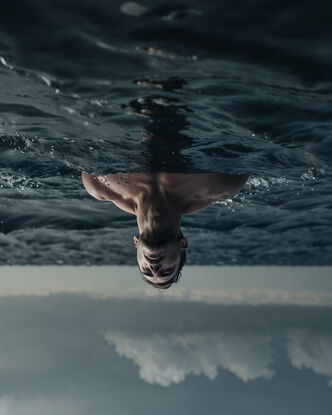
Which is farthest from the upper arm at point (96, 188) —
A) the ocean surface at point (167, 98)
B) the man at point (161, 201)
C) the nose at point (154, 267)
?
the nose at point (154, 267)

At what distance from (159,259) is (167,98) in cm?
247

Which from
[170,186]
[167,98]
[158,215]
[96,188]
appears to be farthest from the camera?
[96,188]

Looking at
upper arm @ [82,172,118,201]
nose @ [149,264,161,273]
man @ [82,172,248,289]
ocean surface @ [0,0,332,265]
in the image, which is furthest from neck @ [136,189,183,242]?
upper arm @ [82,172,118,201]

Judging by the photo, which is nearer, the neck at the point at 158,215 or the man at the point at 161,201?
the man at the point at 161,201

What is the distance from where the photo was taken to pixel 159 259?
737 centimetres

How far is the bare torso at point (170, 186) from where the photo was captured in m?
9.08

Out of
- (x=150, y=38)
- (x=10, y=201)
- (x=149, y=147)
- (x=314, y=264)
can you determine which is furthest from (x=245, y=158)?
(x=314, y=264)

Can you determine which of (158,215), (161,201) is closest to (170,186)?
(161,201)

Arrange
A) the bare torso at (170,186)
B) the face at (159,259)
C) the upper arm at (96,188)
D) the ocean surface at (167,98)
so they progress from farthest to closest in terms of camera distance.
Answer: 1. the upper arm at (96,188)
2. the bare torso at (170,186)
3. the face at (159,259)
4. the ocean surface at (167,98)

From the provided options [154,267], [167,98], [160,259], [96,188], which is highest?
[167,98]

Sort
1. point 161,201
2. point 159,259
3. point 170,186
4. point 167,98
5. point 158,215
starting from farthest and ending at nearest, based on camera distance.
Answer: point 170,186, point 161,201, point 158,215, point 159,259, point 167,98

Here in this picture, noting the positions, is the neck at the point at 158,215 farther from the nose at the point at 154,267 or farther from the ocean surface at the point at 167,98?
the ocean surface at the point at 167,98

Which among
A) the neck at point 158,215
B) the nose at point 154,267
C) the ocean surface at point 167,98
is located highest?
the ocean surface at point 167,98

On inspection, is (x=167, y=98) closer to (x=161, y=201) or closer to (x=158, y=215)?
(x=158, y=215)
